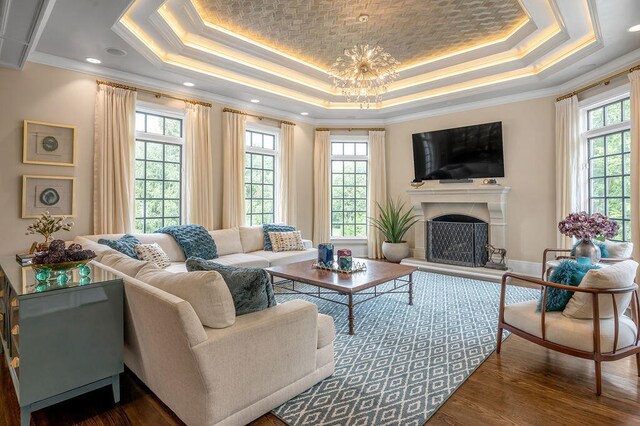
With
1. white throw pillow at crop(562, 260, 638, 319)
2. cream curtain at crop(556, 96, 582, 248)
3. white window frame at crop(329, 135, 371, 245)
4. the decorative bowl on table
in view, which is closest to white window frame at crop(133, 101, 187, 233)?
the decorative bowl on table

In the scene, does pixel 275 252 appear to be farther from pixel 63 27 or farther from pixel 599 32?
pixel 599 32

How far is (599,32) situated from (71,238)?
6593mm

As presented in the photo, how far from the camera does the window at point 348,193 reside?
760 cm

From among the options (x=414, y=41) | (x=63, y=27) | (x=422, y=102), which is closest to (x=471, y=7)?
(x=414, y=41)

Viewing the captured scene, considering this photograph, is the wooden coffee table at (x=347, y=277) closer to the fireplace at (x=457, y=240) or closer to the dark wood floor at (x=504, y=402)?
the dark wood floor at (x=504, y=402)

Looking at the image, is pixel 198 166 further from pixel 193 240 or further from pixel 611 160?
pixel 611 160

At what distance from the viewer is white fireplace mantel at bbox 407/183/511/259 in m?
5.86

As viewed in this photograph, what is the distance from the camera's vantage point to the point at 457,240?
6.29 m

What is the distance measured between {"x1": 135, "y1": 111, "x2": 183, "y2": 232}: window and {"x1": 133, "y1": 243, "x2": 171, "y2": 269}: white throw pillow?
107 centimetres

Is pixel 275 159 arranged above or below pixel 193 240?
above

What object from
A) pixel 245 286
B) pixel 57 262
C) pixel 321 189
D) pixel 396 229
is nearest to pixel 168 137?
pixel 321 189

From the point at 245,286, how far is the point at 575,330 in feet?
7.31

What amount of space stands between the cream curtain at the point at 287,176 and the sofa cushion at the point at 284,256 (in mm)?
1285

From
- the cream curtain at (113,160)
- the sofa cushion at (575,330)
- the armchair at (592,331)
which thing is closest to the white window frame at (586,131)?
the armchair at (592,331)
